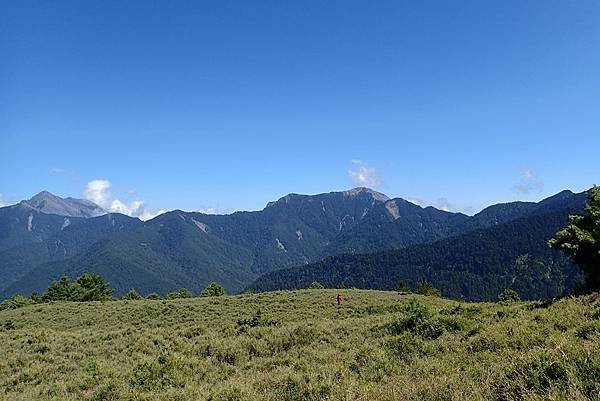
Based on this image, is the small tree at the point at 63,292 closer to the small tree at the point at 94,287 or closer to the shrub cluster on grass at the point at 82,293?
the shrub cluster on grass at the point at 82,293

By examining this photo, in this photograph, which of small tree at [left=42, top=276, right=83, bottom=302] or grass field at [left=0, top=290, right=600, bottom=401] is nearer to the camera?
grass field at [left=0, top=290, right=600, bottom=401]

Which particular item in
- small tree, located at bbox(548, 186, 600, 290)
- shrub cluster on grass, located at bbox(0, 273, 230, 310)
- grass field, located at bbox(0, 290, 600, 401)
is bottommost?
shrub cluster on grass, located at bbox(0, 273, 230, 310)

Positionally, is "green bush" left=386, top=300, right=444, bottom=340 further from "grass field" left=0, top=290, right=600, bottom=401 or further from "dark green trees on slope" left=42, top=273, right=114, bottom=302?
"dark green trees on slope" left=42, top=273, right=114, bottom=302

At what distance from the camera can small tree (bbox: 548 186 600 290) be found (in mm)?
20578

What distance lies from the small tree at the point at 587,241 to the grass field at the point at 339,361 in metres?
6.42

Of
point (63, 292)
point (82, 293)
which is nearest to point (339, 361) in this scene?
point (82, 293)

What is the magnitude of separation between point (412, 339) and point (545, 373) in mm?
6210

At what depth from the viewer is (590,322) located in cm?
1069

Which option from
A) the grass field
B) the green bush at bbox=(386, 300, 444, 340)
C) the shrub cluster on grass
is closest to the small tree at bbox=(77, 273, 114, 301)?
the shrub cluster on grass

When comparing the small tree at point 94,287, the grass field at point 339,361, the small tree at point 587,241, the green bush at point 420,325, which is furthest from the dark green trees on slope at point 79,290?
the small tree at point 587,241

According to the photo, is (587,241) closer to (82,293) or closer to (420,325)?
(420,325)

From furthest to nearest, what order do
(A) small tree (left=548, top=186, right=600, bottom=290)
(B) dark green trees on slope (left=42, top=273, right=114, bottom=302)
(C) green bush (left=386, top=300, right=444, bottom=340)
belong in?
(B) dark green trees on slope (left=42, top=273, right=114, bottom=302), (A) small tree (left=548, top=186, right=600, bottom=290), (C) green bush (left=386, top=300, right=444, bottom=340)

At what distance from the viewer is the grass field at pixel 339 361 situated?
285 inches

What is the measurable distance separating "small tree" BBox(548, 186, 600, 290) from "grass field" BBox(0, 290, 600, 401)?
21.1 feet
